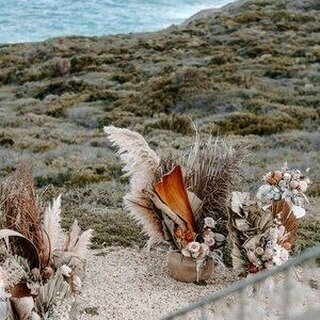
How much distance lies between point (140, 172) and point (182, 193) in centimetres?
61

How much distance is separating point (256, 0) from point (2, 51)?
1487cm

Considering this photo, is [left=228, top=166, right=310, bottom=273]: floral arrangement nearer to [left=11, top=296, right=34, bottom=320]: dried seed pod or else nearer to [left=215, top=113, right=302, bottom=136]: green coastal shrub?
[left=11, top=296, right=34, bottom=320]: dried seed pod

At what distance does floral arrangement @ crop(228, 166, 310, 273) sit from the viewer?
351 inches

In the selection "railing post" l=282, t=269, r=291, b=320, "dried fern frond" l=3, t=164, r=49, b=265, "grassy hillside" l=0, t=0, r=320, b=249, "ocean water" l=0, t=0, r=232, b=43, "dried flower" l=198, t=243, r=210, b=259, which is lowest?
"ocean water" l=0, t=0, r=232, b=43

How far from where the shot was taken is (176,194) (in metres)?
9.31

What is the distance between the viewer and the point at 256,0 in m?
46.1

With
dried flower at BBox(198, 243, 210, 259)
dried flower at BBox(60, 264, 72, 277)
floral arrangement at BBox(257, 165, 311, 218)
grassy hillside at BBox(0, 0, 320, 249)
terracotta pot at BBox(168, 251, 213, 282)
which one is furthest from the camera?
grassy hillside at BBox(0, 0, 320, 249)

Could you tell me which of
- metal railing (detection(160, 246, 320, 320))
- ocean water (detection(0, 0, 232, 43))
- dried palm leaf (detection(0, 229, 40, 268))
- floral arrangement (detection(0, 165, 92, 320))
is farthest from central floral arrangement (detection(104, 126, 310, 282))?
ocean water (detection(0, 0, 232, 43))

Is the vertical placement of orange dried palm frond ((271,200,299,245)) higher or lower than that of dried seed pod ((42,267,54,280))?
lower

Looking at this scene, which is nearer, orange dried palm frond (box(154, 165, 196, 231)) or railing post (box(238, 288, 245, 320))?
railing post (box(238, 288, 245, 320))

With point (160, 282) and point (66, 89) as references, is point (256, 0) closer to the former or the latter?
point (66, 89)

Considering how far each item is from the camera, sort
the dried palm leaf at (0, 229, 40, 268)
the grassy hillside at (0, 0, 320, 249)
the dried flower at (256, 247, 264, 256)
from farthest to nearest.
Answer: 1. the grassy hillside at (0, 0, 320, 249)
2. the dried flower at (256, 247, 264, 256)
3. the dried palm leaf at (0, 229, 40, 268)

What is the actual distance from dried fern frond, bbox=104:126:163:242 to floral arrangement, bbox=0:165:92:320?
3.20 ft

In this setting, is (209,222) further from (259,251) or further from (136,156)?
(136,156)
